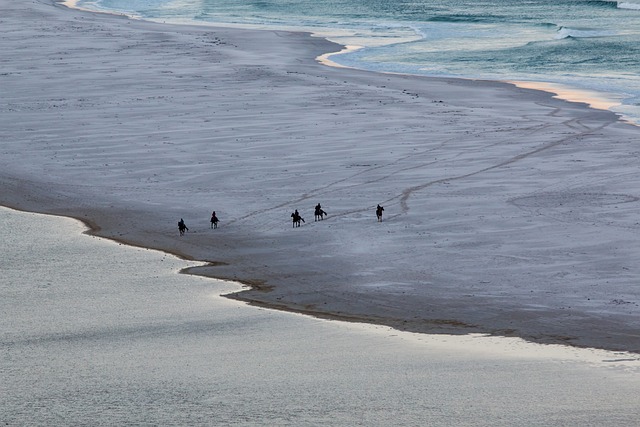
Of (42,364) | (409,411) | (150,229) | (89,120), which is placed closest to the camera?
(409,411)

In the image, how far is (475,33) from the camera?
236 feet

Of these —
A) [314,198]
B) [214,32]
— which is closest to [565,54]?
[214,32]

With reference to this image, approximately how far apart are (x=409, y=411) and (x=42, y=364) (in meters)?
5.45

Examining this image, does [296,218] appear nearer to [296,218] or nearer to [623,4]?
[296,218]

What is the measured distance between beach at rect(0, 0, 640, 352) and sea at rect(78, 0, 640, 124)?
14.4 feet

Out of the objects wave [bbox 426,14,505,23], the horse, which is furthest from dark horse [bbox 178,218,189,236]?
wave [bbox 426,14,505,23]

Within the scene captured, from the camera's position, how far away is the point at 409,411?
14.8m

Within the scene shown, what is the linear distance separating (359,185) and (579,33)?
44.0 m

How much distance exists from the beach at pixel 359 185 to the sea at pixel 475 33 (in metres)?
4.40

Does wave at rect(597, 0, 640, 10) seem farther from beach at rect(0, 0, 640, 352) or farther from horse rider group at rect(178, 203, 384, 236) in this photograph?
horse rider group at rect(178, 203, 384, 236)

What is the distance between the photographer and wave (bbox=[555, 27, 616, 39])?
67631 mm

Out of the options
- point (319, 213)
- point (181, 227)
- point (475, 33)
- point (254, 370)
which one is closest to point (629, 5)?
point (475, 33)

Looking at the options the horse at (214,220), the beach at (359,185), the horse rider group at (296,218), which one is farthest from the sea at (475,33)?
the horse at (214,220)

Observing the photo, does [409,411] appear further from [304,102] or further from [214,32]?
[214,32]
